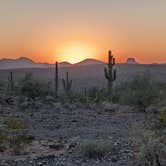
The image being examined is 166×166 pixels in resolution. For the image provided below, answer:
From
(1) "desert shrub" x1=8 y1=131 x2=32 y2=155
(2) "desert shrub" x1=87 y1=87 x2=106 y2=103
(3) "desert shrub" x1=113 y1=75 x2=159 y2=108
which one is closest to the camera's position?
(1) "desert shrub" x1=8 y1=131 x2=32 y2=155

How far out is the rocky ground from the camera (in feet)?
43.5

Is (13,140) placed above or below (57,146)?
above

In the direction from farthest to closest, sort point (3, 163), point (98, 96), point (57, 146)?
point (98, 96) < point (57, 146) < point (3, 163)

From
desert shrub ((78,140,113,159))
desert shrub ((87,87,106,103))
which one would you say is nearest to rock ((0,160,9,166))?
desert shrub ((78,140,113,159))

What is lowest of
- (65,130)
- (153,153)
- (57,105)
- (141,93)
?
(65,130)

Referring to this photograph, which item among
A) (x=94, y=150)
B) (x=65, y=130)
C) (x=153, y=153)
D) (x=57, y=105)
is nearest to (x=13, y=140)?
(x=94, y=150)

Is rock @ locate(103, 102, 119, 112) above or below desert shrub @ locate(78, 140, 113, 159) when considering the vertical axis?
below

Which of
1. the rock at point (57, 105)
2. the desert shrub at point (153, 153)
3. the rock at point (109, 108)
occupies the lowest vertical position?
the rock at point (109, 108)

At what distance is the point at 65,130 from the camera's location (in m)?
21.2

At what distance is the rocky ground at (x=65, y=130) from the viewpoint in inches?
522

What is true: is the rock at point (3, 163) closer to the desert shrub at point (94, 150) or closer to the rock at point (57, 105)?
the desert shrub at point (94, 150)

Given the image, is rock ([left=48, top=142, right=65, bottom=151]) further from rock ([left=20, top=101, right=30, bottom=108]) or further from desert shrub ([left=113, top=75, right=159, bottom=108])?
desert shrub ([left=113, top=75, right=159, bottom=108])

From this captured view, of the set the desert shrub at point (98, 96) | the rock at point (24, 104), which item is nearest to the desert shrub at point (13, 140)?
the rock at point (24, 104)

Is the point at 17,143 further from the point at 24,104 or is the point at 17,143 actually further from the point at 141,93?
the point at 141,93
